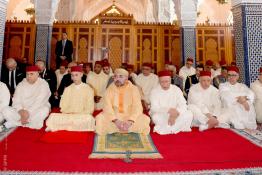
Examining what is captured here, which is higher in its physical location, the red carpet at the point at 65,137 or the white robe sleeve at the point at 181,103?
the white robe sleeve at the point at 181,103

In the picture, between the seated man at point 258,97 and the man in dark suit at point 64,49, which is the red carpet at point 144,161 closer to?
the seated man at point 258,97

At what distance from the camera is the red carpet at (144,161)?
202 cm

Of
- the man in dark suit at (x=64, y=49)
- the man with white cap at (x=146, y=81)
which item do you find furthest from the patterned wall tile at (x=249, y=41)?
the man in dark suit at (x=64, y=49)

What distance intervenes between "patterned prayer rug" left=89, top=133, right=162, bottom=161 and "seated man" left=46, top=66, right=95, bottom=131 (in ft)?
1.18

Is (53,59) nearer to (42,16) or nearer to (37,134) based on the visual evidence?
(42,16)

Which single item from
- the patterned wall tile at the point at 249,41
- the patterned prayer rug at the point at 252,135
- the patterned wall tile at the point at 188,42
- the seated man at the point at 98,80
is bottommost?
the patterned prayer rug at the point at 252,135

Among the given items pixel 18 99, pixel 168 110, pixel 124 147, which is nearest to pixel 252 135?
pixel 168 110

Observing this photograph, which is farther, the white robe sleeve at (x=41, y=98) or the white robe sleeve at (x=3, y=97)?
the white robe sleeve at (x=41, y=98)

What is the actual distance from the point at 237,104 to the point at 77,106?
220 centimetres

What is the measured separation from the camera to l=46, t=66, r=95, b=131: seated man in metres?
3.22

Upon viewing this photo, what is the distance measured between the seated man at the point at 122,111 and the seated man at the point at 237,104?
4.00 feet

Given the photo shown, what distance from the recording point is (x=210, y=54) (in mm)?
8227

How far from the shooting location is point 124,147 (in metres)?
2.49

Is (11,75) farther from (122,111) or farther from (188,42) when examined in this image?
(188,42)
